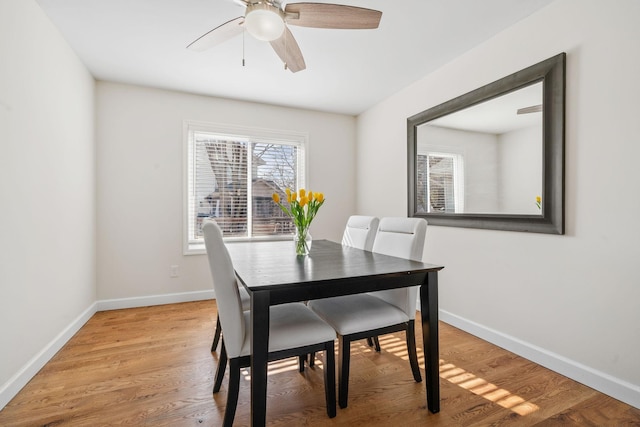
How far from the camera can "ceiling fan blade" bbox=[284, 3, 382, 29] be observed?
1.58 m

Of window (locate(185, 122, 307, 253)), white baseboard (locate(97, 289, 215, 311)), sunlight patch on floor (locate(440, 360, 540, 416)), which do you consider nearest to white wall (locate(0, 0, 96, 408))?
white baseboard (locate(97, 289, 215, 311))

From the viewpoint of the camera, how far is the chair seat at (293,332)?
1.39 meters

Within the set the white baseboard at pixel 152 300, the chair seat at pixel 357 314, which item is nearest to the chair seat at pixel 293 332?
the chair seat at pixel 357 314

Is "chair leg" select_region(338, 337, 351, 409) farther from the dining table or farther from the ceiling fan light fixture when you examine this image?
the ceiling fan light fixture

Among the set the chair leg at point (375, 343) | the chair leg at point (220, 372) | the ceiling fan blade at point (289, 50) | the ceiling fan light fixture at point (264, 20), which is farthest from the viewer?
the chair leg at point (375, 343)

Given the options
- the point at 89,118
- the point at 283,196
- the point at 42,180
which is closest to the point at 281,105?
the point at 283,196

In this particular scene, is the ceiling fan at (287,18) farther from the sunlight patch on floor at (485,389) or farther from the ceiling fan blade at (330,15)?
the sunlight patch on floor at (485,389)

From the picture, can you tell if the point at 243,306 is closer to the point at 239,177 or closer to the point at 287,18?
the point at 287,18

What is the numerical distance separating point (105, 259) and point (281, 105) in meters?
2.74

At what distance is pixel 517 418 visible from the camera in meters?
1.53

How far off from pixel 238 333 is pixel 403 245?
117cm

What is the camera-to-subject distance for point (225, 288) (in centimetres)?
135

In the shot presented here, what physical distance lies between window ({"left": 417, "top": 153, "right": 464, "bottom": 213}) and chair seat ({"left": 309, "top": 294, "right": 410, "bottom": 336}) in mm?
1399

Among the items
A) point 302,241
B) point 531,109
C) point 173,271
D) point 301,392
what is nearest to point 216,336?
point 301,392
